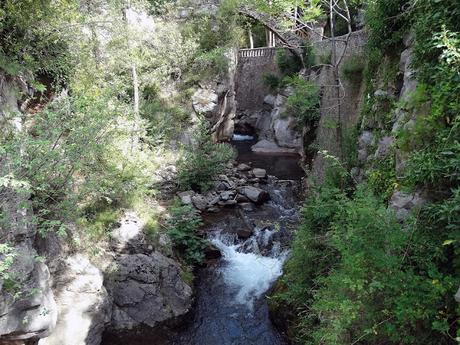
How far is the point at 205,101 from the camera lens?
54.6ft

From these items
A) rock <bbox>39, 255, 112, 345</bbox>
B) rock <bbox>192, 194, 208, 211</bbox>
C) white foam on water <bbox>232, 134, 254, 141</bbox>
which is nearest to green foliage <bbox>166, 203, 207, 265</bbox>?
rock <bbox>192, 194, 208, 211</bbox>

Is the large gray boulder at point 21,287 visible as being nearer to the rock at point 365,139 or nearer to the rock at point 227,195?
the rock at point 365,139

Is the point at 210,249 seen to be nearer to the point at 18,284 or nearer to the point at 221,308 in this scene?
the point at 221,308

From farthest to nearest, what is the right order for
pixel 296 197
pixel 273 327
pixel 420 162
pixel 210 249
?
pixel 296 197
pixel 210 249
pixel 273 327
pixel 420 162

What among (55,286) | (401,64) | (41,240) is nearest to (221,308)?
(55,286)

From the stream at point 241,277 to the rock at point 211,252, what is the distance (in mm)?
202

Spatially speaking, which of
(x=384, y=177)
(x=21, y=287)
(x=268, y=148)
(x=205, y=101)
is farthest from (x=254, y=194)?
(x=21, y=287)

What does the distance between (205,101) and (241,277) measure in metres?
9.97

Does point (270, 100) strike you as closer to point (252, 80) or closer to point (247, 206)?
point (252, 80)

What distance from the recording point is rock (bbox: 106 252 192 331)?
733cm

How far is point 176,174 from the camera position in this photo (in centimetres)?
1305

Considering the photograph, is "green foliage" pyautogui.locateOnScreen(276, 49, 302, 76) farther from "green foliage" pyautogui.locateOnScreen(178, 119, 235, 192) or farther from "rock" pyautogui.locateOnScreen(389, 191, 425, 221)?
"rock" pyautogui.locateOnScreen(389, 191, 425, 221)

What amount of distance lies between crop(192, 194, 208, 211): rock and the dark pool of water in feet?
18.2

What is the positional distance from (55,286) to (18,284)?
5.95 ft
